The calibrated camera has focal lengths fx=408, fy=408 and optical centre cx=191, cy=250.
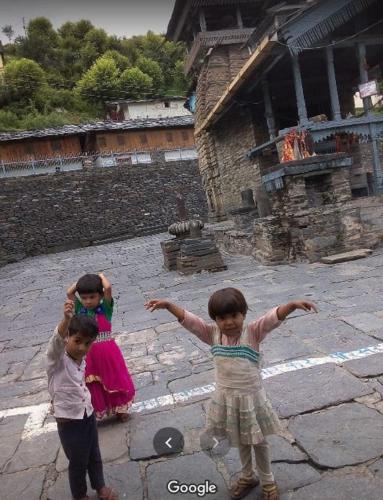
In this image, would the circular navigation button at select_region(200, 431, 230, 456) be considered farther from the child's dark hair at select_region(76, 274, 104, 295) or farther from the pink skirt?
the child's dark hair at select_region(76, 274, 104, 295)

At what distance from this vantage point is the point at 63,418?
2.15m

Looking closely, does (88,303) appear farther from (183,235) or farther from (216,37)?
(216,37)

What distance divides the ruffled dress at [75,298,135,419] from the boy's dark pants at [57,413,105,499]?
0.76 metres

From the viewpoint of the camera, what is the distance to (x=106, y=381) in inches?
118

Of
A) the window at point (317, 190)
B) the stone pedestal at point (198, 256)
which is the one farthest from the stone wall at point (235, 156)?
the window at point (317, 190)

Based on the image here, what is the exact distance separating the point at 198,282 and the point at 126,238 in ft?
52.9

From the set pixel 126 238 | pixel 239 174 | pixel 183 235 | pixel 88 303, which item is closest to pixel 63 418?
pixel 88 303

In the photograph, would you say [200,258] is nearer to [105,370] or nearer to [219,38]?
[105,370]

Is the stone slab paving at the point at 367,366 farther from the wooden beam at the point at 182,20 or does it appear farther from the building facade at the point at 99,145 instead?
the building facade at the point at 99,145

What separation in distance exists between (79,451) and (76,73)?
148 feet

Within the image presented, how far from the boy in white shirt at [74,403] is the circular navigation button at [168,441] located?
47 cm

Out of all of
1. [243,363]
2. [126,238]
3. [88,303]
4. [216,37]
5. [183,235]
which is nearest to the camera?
[243,363]

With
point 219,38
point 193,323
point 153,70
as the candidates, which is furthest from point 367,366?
point 153,70

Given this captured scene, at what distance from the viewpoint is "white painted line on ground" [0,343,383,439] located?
→ 3.23 metres
